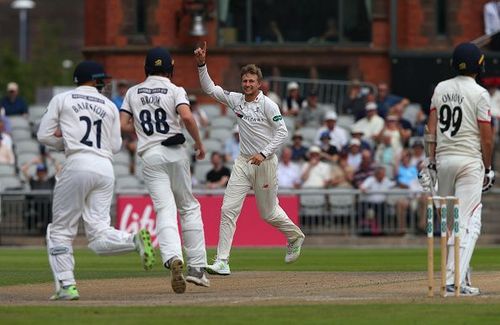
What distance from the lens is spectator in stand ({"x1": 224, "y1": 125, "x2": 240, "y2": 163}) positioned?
32938mm

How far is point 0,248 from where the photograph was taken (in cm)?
3036

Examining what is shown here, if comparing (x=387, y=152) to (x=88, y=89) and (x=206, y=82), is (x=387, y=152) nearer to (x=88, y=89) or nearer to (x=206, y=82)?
(x=206, y=82)

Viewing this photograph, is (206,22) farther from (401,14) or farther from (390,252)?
(390,252)

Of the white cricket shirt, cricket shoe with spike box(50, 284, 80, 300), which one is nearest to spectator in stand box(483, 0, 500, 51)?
the white cricket shirt

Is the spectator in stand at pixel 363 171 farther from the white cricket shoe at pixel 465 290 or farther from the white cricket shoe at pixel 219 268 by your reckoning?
the white cricket shoe at pixel 465 290

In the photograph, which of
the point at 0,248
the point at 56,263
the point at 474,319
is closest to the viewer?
the point at 474,319

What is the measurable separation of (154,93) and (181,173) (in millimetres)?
807

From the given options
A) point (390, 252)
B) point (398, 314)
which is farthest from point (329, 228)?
point (398, 314)

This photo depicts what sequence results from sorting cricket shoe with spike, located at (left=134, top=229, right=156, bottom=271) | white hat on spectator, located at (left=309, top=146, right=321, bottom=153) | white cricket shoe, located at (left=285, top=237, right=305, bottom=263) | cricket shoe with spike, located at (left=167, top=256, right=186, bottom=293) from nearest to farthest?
cricket shoe with spike, located at (left=134, top=229, right=156, bottom=271) → cricket shoe with spike, located at (left=167, top=256, right=186, bottom=293) → white cricket shoe, located at (left=285, top=237, right=305, bottom=263) → white hat on spectator, located at (left=309, top=146, right=321, bottom=153)

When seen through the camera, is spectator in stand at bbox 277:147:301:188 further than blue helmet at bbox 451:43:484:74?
Yes

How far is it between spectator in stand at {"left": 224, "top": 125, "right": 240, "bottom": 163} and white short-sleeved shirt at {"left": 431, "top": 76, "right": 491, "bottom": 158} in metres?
17.4

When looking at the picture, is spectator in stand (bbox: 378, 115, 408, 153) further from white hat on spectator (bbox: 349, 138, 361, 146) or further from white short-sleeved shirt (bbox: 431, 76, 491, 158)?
white short-sleeved shirt (bbox: 431, 76, 491, 158)

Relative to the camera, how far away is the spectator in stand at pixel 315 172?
32125 mm

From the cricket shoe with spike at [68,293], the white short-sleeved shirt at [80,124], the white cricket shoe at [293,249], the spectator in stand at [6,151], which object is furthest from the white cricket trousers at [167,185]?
the spectator in stand at [6,151]
